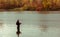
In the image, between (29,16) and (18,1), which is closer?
(18,1)

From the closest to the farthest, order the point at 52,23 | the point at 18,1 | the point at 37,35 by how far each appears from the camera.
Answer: the point at 37,35 → the point at 18,1 → the point at 52,23

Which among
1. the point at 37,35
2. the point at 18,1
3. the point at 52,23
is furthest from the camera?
the point at 52,23

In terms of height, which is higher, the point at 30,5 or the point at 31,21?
the point at 30,5

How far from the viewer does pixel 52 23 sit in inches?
218

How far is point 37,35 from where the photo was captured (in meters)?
4.32

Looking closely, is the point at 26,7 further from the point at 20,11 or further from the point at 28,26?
the point at 28,26

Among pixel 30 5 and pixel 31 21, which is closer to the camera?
pixel 30 5

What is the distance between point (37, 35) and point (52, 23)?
1332 millimetres

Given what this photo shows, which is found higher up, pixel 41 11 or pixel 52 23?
pixel 41 11

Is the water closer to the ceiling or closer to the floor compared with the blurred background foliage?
closer to the floor

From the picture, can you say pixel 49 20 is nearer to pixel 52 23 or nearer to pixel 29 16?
pixel 52 23

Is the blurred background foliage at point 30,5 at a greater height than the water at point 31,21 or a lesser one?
greater

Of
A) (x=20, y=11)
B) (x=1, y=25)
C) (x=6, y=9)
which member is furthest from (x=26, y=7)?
(x=1, y=25)

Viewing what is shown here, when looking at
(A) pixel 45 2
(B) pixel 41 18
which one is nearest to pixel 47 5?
(A) pixel 45 2
